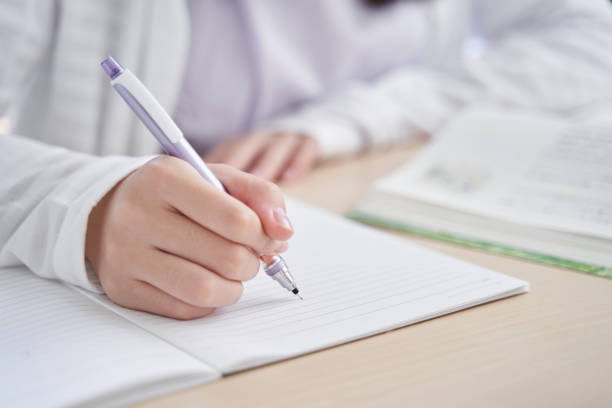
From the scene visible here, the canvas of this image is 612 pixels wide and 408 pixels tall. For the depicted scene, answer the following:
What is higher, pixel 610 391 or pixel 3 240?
pixel 610 391

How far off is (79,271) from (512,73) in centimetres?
74

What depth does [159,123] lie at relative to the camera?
342 mm

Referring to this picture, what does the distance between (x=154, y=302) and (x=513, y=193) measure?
13.7 inches

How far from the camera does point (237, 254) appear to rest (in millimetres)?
332

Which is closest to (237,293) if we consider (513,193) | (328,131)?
(513,193)

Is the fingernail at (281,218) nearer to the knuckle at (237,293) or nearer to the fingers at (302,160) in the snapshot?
the knuckle at (237,293)

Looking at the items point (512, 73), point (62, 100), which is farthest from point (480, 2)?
point (62, 100)

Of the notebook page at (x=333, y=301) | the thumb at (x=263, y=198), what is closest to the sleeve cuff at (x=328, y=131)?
the notebook page at (x=333, y=301)

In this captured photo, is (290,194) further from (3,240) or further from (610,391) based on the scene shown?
(610,391)

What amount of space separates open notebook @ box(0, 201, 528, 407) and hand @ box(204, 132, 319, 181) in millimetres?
250

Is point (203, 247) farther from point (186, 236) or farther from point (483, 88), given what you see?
point (483, 88)

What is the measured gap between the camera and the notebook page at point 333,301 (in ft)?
1.04

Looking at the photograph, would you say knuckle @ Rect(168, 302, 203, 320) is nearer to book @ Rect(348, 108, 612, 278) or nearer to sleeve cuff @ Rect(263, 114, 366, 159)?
book @ Rect(348, 108, 612, 278)

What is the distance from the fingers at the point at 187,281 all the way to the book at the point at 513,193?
235mm
